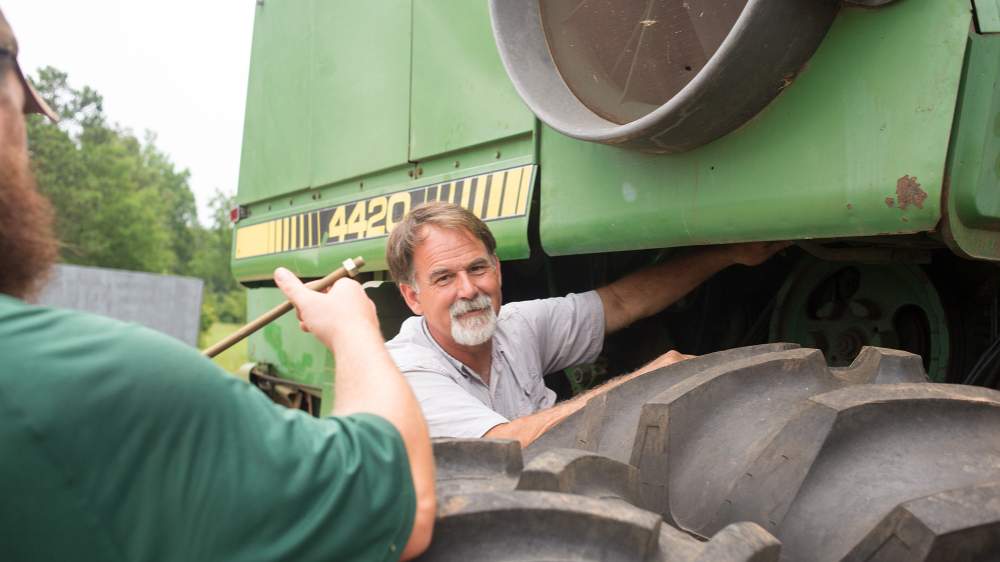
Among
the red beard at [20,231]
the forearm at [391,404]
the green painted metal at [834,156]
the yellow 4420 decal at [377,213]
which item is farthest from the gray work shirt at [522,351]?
the red beard at [20,231]

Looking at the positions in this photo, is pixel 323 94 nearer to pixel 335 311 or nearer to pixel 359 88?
pixel 359 88

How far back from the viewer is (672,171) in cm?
173

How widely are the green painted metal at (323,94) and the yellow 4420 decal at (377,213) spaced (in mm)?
121

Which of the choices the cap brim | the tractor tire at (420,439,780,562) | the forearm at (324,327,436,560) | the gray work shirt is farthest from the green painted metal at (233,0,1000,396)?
the cap brim

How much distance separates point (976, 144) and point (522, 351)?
1.53 m

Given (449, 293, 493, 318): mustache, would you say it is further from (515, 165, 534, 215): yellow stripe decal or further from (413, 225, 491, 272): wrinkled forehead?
(515, 165, 534, 215): yellow stripe decal

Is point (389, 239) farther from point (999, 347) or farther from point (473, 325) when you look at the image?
point (999, 347)

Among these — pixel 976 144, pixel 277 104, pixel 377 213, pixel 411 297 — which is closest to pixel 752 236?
pixel 976 144

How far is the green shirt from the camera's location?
0.84 metres

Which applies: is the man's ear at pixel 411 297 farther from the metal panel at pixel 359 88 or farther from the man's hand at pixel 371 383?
the man's hand at pixel 371 383

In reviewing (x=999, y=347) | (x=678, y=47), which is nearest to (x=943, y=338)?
(x=999, y=347)

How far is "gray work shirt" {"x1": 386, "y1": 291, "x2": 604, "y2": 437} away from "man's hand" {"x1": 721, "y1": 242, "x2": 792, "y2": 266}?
57 cm

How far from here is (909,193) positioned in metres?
1.35

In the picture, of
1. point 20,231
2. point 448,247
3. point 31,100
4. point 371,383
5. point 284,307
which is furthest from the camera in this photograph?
point 448,247
